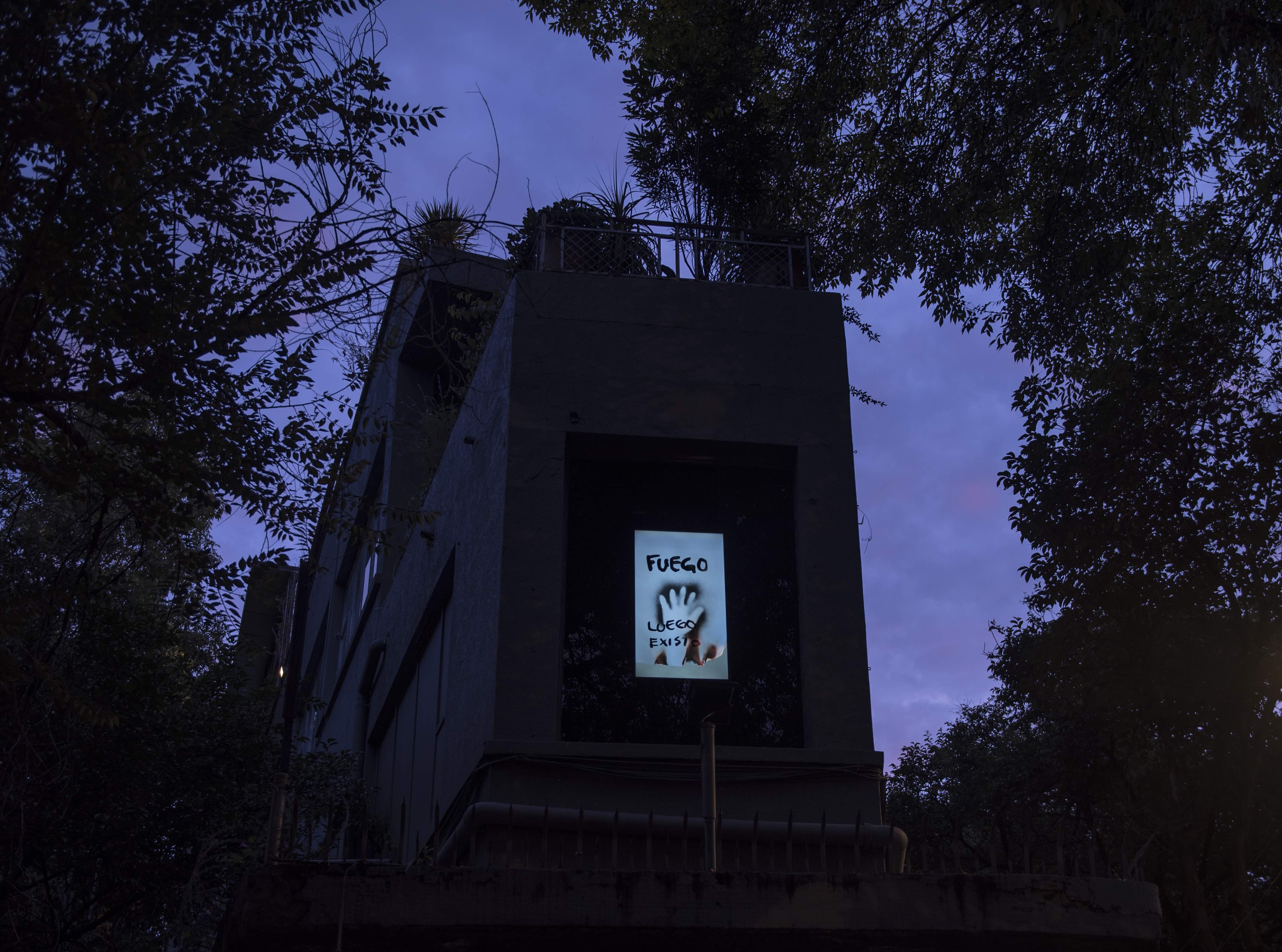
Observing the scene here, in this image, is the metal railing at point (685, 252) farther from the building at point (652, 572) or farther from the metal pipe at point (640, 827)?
the metal pipe at point (640, 827)

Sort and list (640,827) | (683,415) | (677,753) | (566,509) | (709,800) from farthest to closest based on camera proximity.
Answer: (683,415) → (566,509) → (677,753) → (640,827) → (709,800)

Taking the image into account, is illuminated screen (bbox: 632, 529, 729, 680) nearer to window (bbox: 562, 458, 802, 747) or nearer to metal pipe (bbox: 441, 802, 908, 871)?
window (bbox: 562, 458, 802, 747)

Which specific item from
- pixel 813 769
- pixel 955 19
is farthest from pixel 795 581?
pixel 955 19

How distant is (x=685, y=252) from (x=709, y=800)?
22.9 ft

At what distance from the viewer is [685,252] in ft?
38.8

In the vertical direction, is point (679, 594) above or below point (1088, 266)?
below

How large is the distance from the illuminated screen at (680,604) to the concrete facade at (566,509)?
0.68 metres

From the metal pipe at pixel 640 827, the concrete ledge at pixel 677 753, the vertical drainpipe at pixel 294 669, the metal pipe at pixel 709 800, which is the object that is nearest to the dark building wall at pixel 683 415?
the concrete ledge at pixel 677 753

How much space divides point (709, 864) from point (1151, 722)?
1213 cm

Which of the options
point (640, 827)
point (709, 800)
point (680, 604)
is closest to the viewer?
point (709, 800)

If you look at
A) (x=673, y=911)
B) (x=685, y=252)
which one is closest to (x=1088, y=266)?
(x=685, y=252)

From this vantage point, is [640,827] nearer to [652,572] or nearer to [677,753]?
[677,753]

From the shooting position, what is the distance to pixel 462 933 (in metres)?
5.62

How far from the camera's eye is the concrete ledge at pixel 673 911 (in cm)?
543
